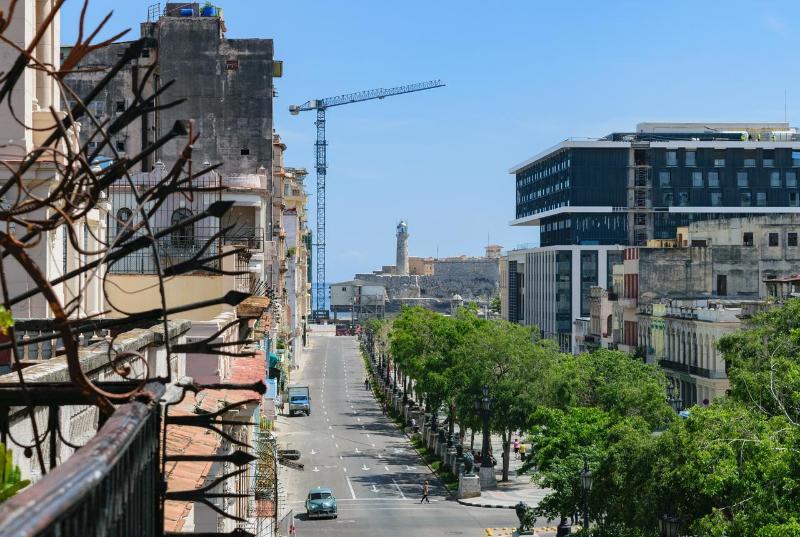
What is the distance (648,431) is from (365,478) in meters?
27.7

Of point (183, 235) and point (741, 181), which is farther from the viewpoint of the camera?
point (741, 181)

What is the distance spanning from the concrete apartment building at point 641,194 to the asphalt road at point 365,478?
35.6 metres

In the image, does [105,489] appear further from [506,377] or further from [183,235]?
[506,377]

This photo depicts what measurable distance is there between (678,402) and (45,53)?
152 feet

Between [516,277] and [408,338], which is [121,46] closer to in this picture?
[408,338]

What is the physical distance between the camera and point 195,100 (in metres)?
66.9

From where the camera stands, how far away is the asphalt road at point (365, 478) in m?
52.6

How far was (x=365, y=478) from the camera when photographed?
6700 centimetres

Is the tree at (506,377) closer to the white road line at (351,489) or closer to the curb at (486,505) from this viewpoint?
the curb at (486,505)

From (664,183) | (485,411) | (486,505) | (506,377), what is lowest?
(486,505)

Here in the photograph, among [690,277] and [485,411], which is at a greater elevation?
[690,277]

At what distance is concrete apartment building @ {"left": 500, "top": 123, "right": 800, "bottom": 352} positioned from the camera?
143 meters

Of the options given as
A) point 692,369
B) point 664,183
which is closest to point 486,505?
point 692,369

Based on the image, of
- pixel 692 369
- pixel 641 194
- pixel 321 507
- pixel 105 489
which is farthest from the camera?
pixel 641 194
